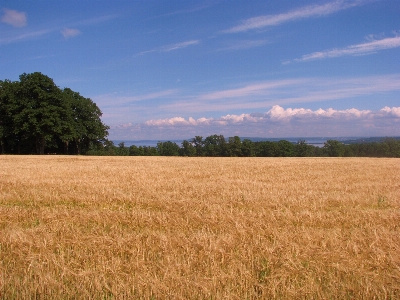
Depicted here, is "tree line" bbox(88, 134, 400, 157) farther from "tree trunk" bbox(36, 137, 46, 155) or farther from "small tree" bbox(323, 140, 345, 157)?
"tree trunk" bbox(36, 137, 46, 155)

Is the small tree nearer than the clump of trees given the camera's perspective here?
No

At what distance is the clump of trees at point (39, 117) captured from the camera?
46.3 m

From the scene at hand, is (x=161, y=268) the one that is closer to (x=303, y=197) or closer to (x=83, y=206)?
(x=83, y=206)

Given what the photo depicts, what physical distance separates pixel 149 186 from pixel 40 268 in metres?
7.98

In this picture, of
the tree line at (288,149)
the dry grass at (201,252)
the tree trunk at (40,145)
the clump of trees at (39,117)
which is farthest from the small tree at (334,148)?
the dry grass at (201,252)

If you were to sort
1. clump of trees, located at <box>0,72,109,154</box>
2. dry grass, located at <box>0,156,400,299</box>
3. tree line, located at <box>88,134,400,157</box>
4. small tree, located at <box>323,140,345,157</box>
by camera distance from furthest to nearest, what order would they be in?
small tree, located at <box>323,140,345,157</box>, tree line, located at <box>88,134,400,157</box>, clump of trees, located at <box>0,72,109,154</box>, dry grass, located at <box>0,156,400,299</box>

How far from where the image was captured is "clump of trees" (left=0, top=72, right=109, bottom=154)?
4634 centimetres

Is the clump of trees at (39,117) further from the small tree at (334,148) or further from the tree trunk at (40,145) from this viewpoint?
the small tree at (334,148)

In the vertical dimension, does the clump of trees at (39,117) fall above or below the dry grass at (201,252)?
above

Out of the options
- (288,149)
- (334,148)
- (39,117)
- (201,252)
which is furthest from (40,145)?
(334,148)

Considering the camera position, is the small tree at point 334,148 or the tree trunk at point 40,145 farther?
the small tree at point 334,148

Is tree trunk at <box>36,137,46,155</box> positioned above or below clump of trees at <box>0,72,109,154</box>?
below

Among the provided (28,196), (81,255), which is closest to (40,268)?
(81,255)

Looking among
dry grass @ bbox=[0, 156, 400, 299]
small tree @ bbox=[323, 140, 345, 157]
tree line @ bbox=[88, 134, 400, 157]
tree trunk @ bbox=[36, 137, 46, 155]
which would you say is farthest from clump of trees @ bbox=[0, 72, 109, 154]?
small tree @ bbox=[323, 140, 345, 157]
